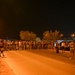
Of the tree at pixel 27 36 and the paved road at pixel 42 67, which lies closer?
the paved road at pixel 42 67

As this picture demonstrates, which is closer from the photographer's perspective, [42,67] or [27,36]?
[42,67]

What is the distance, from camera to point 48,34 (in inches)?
4326

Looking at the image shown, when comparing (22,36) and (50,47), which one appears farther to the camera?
(22,36)

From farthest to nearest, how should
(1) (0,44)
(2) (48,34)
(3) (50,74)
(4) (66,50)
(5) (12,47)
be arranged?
(2) (48,34) < (5) (12,47) < (4) (66,50) < (1) (0,44) < (3) (50,74)

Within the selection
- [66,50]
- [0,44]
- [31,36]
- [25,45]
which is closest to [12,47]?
[25,45]

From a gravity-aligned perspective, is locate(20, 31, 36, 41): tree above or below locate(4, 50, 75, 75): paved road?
above

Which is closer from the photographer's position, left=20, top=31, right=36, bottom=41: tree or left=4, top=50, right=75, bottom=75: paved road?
left=4, top=50, right=75, bottom=75: paved road

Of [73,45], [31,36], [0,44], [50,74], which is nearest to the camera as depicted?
[50,74]

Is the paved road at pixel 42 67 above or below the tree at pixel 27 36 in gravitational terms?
below

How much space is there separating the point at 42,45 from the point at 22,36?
81.0m

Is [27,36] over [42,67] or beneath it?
over

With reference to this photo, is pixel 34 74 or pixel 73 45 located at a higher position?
pixel 73 45

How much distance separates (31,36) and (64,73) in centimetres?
11161

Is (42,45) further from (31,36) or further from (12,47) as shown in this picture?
(31,36)
